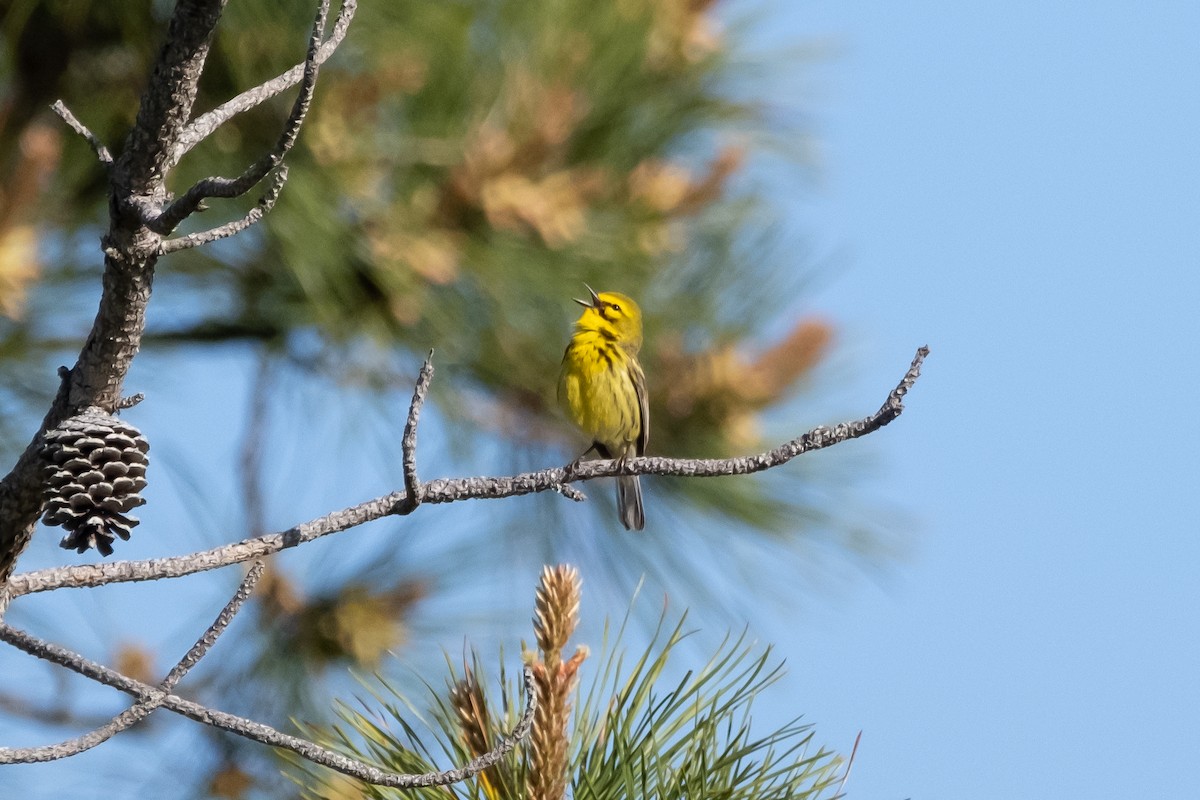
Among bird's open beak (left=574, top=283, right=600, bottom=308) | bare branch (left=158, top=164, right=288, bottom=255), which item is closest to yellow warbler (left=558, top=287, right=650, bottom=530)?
bird's open beak (left=574, top=283, right=600, bottom=308)

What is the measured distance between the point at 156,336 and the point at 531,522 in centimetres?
81

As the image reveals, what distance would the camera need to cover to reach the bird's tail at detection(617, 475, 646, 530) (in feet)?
8.79

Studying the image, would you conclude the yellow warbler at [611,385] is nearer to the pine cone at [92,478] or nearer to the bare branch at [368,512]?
the bare branch at [368,512]

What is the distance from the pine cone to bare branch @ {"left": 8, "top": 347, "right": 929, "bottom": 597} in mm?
38

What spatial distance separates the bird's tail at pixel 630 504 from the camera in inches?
105

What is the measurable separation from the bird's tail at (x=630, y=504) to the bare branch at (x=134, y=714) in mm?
1522

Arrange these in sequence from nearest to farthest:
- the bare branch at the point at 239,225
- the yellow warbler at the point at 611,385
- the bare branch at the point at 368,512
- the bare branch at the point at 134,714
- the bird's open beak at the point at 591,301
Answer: the bare branch at the point at 239,225, the bare branch at the point at 134,714, the bare branch at the point at 368,512, the bird's open beak at the point at 591,301, the yellow warbler at the point at 611,385

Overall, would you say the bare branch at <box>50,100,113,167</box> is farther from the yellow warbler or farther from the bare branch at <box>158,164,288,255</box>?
the yellow warbler

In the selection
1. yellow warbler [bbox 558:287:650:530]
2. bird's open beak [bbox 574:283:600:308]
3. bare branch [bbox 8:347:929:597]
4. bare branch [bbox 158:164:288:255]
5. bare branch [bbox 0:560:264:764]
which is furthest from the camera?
yellow warbler [bbox 558:287:650:530]

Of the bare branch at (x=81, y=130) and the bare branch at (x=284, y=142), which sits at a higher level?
the bare branch at (x=81, y=130)

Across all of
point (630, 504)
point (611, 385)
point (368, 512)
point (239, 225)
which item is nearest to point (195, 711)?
point (368, 512)

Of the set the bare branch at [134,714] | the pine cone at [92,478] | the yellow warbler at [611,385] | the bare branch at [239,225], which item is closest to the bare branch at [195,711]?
the bare branch at [134,714]

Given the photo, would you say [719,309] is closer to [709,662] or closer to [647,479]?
[647,479]

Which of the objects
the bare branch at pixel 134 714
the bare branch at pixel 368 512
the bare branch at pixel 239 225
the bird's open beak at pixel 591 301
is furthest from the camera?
the bird's open beak at pixel 591 301
